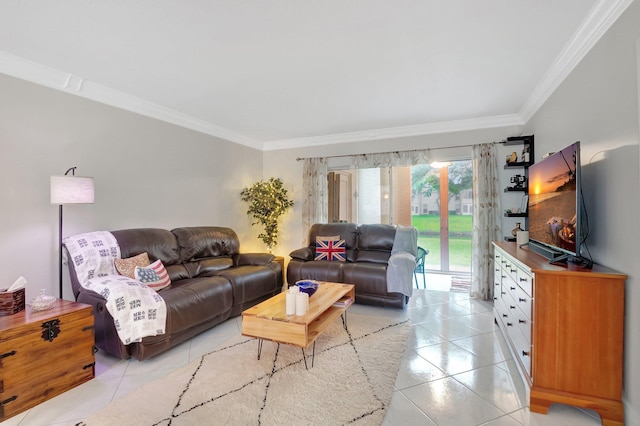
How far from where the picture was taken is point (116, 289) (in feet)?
7.86

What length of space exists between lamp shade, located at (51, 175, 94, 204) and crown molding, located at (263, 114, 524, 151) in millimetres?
3421

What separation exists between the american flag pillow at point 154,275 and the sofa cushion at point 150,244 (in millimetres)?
217

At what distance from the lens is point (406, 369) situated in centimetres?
240

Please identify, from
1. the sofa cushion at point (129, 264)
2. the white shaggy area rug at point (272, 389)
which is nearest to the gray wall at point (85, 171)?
the sofa cushion at point (129, 264)

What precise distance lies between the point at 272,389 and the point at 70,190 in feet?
7.56

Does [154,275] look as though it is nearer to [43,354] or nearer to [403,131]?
[43,354]

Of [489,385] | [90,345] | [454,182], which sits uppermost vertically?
[454,182]

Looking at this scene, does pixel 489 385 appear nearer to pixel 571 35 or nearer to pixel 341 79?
pixel 571 35

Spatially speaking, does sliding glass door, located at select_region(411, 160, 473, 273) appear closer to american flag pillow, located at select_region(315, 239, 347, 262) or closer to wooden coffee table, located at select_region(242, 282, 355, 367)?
american flag pillow, located at select_region(315, 239, 347, 262)

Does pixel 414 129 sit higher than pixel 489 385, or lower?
higher

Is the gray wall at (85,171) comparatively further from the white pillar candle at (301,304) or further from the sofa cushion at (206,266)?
the white pillar candle at (301,304)

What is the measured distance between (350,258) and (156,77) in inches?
128

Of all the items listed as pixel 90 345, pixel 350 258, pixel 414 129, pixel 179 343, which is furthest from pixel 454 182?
pixel 90 345

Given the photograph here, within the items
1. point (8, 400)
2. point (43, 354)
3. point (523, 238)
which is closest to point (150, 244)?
point (43, 354)
